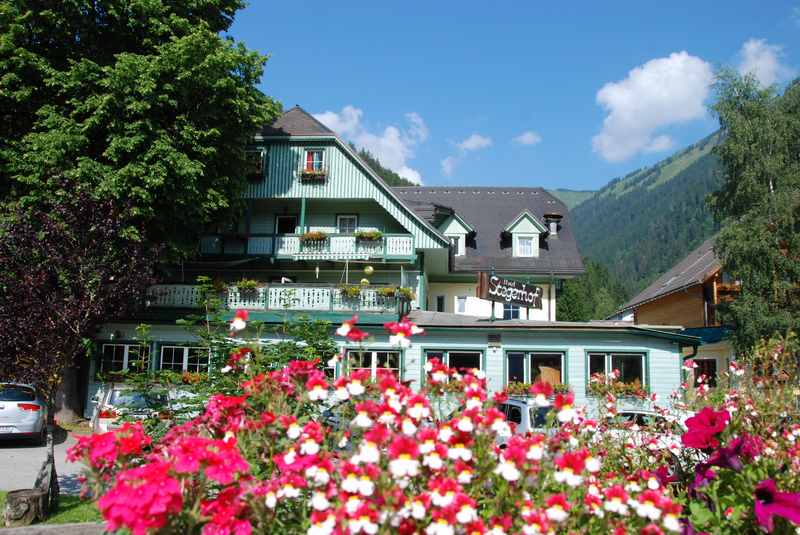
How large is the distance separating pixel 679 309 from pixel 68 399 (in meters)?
32.3

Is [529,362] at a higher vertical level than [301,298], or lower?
lower

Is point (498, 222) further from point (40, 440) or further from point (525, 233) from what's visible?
point (40, 440)

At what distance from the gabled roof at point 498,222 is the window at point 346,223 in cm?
269

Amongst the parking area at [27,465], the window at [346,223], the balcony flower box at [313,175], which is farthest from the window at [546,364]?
the parking area at [27,465]

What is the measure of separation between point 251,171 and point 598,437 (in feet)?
70.2

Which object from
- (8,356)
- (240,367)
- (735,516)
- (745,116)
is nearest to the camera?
(735,516)

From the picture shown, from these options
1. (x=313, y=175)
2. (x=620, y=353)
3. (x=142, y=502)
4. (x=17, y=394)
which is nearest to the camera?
(x=142, y=502)

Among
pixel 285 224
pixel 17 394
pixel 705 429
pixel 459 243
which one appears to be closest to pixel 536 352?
pixel 285 224

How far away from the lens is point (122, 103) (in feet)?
59.7

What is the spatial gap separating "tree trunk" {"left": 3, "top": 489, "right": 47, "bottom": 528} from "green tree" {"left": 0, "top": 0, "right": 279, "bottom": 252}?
10.9m

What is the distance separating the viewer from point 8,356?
9086 mm

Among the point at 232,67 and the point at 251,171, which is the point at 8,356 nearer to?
the point at 232,67

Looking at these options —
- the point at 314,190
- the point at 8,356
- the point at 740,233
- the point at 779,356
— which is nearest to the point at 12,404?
the point at 8,356

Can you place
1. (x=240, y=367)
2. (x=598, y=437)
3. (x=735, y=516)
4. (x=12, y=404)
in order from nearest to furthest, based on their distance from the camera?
(x=735, y=516) < (x=240, y=367) < (x=598, y=437) < (x=12, y=404)
